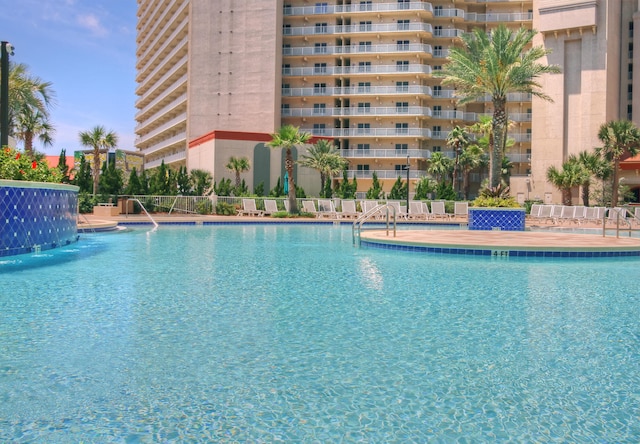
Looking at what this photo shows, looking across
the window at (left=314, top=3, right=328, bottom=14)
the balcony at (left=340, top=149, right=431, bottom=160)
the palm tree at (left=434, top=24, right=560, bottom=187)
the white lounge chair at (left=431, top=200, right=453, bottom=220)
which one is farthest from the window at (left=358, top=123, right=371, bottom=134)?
the palm tree at (left=434, top=24, right=560, bottom=187)

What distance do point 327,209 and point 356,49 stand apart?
85.8ft

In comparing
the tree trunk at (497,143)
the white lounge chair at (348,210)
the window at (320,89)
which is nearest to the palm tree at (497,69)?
the tree trunk at (497,143)

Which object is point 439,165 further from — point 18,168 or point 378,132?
point 18,168

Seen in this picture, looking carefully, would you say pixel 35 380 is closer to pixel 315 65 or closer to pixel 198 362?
pixel 198 362

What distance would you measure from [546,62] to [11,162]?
1698 inches

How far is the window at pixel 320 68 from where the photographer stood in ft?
183

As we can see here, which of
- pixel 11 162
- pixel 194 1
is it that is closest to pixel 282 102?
pixel 194 1

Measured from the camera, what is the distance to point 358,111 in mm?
54438

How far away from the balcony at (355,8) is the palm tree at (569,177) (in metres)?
21.4

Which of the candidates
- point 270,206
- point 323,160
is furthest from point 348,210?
point 323,160

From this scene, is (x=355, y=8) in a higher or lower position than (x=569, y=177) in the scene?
higher

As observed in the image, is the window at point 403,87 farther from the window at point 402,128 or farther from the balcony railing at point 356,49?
the window at point 402,128

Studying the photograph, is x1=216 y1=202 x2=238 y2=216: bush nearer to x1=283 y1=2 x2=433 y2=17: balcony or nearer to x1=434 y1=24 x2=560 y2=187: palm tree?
x1=434 y1=24 x2=560 y2=187: palm tree

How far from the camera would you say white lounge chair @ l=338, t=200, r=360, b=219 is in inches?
1256
